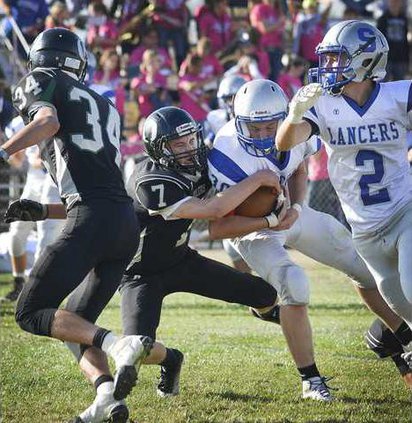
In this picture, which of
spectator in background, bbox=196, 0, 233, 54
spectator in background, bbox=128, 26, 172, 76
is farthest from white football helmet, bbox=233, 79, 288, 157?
spectator in background, bbox=196, 0, 233, 54

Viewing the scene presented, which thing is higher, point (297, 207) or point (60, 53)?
point (60, 53)

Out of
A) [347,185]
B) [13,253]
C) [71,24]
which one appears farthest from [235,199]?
[71,24]

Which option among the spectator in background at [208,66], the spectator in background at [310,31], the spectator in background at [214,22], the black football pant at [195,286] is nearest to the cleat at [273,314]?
the black football pant at [195,286]

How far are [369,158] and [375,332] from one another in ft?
3.45

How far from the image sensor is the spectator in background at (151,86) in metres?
12.2

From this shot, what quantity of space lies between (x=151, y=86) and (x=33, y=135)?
805cm

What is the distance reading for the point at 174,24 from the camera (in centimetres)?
1321

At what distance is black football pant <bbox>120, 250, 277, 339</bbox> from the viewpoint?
4.98m

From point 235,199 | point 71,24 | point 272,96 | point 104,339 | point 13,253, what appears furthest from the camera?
point 71,24

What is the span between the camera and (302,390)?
16.5 feet

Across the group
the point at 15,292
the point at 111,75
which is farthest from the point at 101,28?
the point at 15,292

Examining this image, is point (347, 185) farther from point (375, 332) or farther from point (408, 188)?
point (375, 332)

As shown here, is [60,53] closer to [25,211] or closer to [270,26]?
[25,211]

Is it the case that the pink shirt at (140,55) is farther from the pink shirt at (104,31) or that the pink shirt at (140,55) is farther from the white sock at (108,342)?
the white sock at (108,342)
